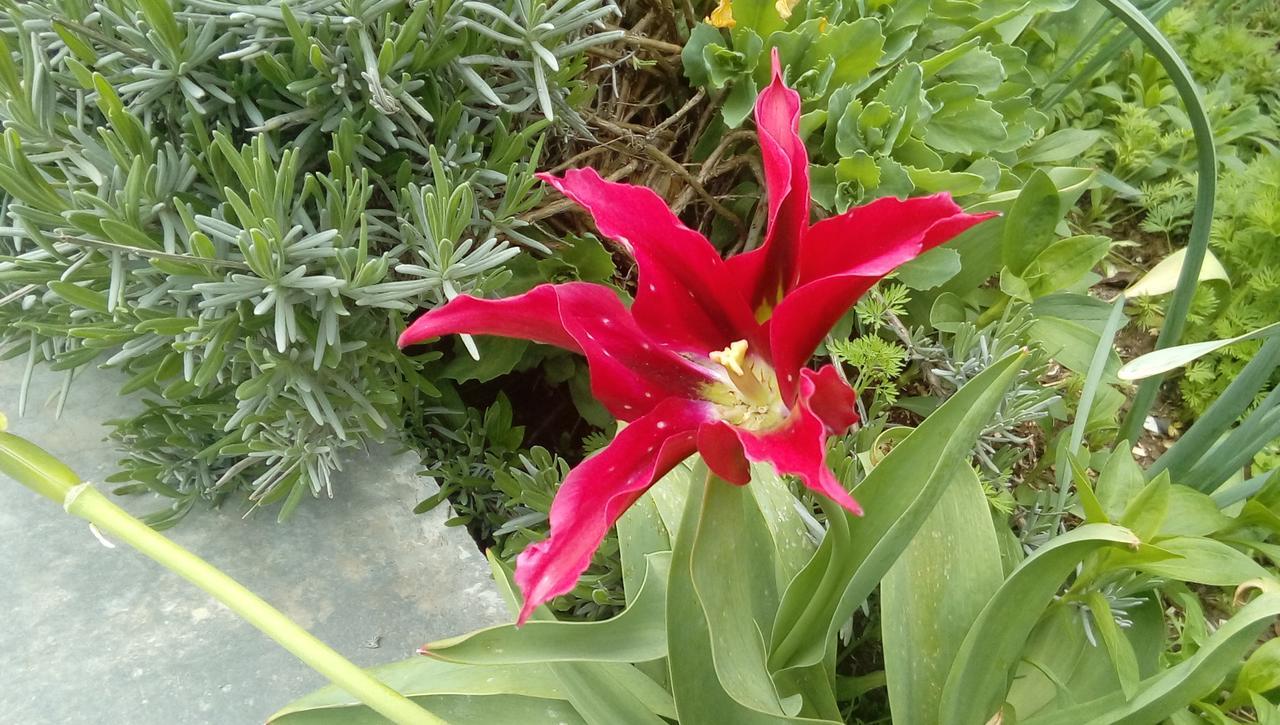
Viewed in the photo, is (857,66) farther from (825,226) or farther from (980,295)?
(825,226)

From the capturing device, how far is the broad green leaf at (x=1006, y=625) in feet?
2.18

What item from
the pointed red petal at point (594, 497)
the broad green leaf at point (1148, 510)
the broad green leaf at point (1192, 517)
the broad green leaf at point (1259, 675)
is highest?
the pointed red petal at point (594, 497)

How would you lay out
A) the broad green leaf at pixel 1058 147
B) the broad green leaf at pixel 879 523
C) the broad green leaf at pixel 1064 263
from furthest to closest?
the broad green leaf at pixel 1058 147 < the broad green leaf at pixel 1064 263 < the broad green leaf at pixel 879 523

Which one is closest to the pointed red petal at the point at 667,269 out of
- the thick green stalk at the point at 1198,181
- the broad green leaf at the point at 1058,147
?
the thick green stalk at the point at 1198,181

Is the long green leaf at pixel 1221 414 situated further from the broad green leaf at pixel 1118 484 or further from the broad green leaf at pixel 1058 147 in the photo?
the broad green leaf at pixel 1058 147

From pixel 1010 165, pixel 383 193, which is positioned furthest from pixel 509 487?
pixel 1010 165

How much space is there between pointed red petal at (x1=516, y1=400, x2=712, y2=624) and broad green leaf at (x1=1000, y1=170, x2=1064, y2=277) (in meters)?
0.71

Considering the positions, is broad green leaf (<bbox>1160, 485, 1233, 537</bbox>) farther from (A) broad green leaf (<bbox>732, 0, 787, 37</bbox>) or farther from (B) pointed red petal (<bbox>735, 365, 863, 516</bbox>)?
(A) broad green leaf (<bbox>732, 0, 787, 37</bbox>)

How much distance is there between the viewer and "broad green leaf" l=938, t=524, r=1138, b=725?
66 cm

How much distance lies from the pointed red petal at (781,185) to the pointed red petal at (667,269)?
0.03 meters

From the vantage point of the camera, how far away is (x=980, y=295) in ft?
4.10

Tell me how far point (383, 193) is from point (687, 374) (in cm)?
50

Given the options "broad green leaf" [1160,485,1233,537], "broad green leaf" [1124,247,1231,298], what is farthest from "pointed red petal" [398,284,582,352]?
"broad green leaf" [1124,247,1231,298]

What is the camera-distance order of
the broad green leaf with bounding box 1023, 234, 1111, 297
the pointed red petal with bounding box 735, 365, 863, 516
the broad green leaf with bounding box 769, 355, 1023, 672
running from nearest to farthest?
the pointed red petal with bounding box 735, 365, 863, 516 → the broad green leaf with bounding box 769, 355, 1023, 672 → the broad green leaf with bounding box 1023, 234, 1111, 297
